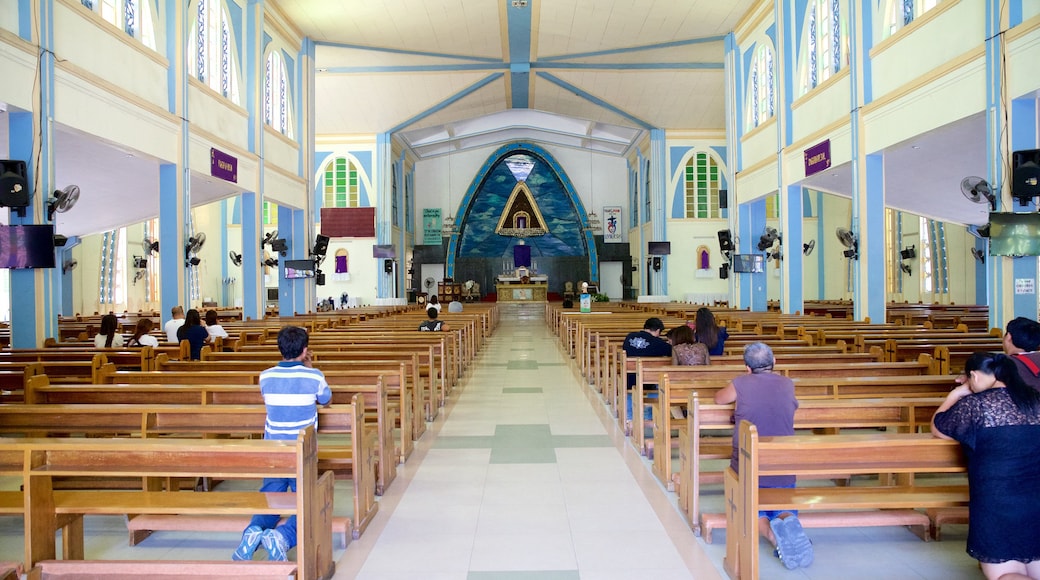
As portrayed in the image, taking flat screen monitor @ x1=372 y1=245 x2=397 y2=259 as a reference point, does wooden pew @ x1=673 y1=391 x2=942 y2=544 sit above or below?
below

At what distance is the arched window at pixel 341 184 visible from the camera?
2652cm

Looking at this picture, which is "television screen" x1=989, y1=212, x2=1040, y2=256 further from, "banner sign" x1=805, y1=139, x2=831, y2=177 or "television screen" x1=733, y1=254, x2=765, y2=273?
"television screen" x1=733, y1=254, x2=765, y2=273

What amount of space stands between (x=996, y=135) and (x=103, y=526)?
904cm

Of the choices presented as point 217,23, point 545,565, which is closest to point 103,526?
point 545,565

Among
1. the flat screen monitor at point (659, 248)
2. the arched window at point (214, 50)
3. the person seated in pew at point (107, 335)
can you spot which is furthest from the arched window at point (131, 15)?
the flat screen monitor at point (659, 248)

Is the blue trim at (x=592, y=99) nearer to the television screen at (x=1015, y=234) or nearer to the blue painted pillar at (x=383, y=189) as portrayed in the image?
the blue painted pillar at (x=383, y=189)

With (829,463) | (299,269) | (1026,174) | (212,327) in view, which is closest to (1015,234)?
(1026,174)

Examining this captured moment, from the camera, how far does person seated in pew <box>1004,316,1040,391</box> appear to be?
3760 mm

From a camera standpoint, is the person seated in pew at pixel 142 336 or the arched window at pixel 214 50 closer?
the person seated in pew at pixel 142 336

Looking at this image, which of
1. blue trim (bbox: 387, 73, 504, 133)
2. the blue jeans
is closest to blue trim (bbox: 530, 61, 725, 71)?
blue trim (bbox: 387, 73, 504, 133)

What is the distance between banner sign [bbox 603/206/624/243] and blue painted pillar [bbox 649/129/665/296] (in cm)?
696

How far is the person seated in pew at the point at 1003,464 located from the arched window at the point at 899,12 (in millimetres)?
Result: 8869

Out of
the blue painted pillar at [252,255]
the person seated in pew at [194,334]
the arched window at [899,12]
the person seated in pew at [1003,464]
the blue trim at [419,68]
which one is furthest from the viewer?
the blue trim at [419,68]

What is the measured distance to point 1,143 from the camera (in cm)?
1042
